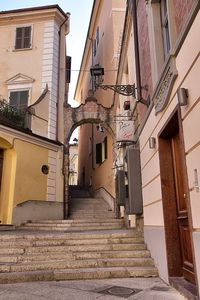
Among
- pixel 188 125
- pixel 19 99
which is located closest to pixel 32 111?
pixel 19 99

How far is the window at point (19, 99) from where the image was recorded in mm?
13547

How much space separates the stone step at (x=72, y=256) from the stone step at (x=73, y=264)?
0.53ft

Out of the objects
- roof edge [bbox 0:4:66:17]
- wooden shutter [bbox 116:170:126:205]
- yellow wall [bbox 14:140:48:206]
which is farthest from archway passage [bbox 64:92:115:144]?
wooden shutter [bbox 116:170:126:205]

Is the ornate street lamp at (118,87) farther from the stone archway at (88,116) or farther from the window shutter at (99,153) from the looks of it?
the window shutter at (99,153)

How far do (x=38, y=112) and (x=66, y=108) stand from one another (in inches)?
71.9

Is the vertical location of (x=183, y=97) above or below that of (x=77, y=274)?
above

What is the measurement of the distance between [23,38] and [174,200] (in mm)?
12992

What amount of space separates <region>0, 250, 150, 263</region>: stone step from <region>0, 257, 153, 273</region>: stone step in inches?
6.3

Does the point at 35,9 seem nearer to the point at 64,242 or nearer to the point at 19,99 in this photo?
the point at 19,99

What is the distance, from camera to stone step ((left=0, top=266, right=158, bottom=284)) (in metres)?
4.88

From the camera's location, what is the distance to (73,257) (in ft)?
19.3

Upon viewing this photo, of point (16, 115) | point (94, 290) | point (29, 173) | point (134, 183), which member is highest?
point (16, 115)

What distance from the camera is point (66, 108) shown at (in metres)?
14.4

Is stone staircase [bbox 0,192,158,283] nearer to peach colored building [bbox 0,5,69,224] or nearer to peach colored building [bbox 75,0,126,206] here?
peach colored building [bbox 0,5,69,224]
